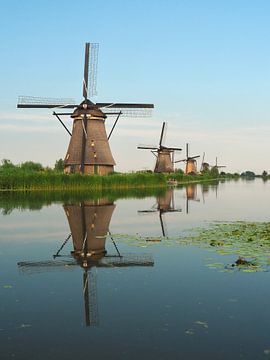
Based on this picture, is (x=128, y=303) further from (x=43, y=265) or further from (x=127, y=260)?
(x=43, y=265)

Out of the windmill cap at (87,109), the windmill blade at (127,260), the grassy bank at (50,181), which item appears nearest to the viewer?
the windmill blade at (127,260)

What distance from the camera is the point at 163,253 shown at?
8.83 meters

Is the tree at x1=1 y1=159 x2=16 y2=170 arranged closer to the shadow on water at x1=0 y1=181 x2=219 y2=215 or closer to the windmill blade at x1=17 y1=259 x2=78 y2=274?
the shadow on water at x1=0 y1=181 x2=219 y2=215

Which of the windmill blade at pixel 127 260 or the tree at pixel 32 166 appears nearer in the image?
the windmill blade at pixel 127 260

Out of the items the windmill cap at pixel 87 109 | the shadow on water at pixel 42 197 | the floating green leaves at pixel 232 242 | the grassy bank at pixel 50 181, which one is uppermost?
the windmill cap at pixel 87 109

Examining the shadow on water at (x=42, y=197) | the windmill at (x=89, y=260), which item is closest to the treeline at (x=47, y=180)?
the shadow on water at (x=42, y=197)

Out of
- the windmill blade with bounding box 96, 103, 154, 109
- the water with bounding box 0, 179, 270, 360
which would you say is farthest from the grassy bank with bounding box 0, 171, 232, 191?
the water with bounding box 0, 179, 270, 360

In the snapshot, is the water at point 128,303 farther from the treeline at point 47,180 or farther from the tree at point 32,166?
the tree at point 32,166

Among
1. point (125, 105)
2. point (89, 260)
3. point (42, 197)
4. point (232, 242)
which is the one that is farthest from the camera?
point (125, 105)

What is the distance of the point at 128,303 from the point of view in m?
5.35

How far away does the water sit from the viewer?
402 cm

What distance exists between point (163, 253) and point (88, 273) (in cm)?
230

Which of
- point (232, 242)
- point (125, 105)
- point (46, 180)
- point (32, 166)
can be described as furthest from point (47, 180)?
point (232, 242)

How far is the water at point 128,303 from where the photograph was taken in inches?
158
